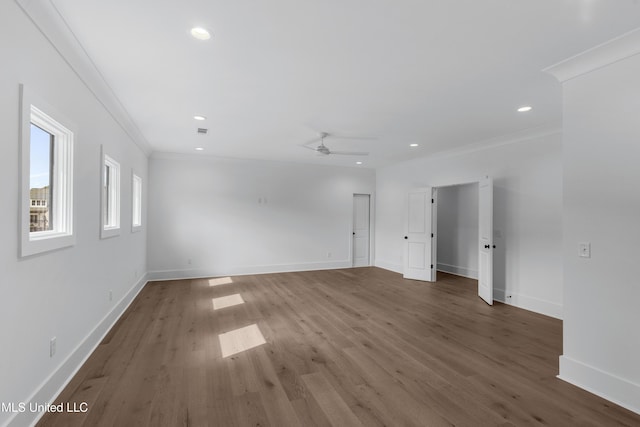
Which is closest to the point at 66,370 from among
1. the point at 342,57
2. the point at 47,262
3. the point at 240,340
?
the point at 47,262

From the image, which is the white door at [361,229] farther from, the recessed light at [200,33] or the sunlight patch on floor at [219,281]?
the recessed light at [200,33]

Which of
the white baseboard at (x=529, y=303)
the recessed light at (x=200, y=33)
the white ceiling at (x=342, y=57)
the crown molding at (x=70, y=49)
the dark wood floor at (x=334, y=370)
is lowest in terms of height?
the dark wood floor at (x=334, y=370)

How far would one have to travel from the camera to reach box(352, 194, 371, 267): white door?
8.09 meters

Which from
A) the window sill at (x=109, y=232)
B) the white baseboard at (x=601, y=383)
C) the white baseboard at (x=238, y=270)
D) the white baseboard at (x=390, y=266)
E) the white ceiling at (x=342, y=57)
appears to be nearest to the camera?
the white ceiling at (x=342, y=57)

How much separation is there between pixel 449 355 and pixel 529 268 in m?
2.60

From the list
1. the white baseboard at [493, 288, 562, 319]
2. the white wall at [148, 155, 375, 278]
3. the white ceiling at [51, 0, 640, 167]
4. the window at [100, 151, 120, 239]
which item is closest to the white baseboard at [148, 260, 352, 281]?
the white wall at [148, 155, 375, 278]

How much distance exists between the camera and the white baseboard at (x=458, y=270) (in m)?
6.64

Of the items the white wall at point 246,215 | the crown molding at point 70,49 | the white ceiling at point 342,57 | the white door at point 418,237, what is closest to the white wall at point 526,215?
the white ceiling at point 342,57

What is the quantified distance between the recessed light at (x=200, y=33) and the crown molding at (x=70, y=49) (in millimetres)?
833

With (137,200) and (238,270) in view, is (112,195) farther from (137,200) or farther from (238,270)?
(238,270)

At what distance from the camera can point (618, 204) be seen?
7.45ft

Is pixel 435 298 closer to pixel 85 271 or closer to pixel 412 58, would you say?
pixel 412 58

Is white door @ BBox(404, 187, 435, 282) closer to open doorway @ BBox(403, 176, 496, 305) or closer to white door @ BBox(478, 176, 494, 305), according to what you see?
open doorway @ BBox(403, 176, 496, 305)

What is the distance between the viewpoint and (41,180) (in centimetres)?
220
